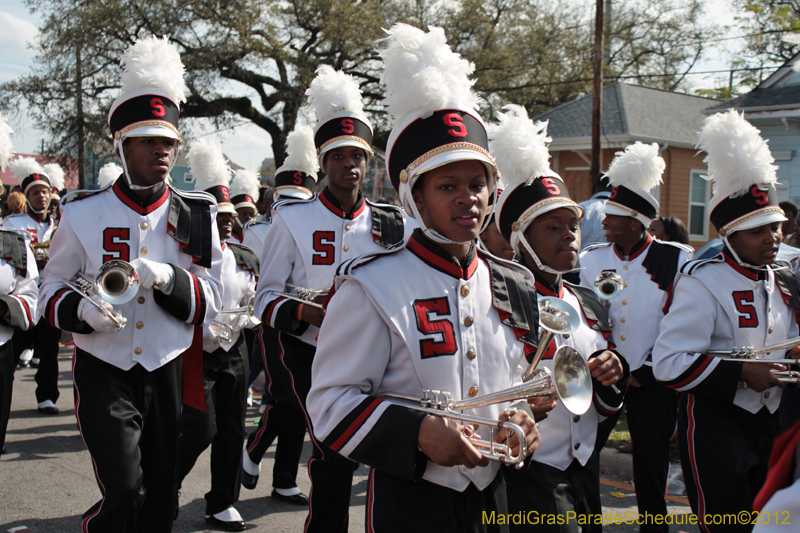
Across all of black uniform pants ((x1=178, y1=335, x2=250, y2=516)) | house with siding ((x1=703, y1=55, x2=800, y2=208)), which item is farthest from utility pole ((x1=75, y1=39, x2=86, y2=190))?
black uniform pants ((x1=178, y1=335, x2=250, y2=516))

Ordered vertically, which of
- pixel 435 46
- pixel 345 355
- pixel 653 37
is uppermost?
pixel 653 37

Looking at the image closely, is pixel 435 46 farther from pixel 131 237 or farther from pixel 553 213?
pixel 131 237

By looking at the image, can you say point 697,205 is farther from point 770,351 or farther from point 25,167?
point 770,351

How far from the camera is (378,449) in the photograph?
246cm

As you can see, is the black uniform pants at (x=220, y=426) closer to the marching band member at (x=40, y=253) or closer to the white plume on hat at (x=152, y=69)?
the white plume on hat at (x=152, y=69)

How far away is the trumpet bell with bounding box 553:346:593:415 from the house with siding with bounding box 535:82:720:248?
19.0 m

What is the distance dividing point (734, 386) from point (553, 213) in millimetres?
1436

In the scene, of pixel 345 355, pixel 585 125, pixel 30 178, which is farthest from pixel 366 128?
pixel 585 125

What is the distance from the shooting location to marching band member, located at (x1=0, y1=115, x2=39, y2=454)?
5070mm

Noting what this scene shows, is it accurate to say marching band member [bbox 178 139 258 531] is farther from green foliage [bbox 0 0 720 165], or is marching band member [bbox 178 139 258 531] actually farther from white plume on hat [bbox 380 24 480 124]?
green foliage [bbox 0 0 720 165]

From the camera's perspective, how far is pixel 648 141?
2141cm

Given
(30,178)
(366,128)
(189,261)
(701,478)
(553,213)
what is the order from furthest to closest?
1. (30,178)
2. (366,128)
3. (189,261)
4. (701,478)
5. (553,213)

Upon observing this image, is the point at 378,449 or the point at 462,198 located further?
the point at 462,198

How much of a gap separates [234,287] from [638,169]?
12.0ft
